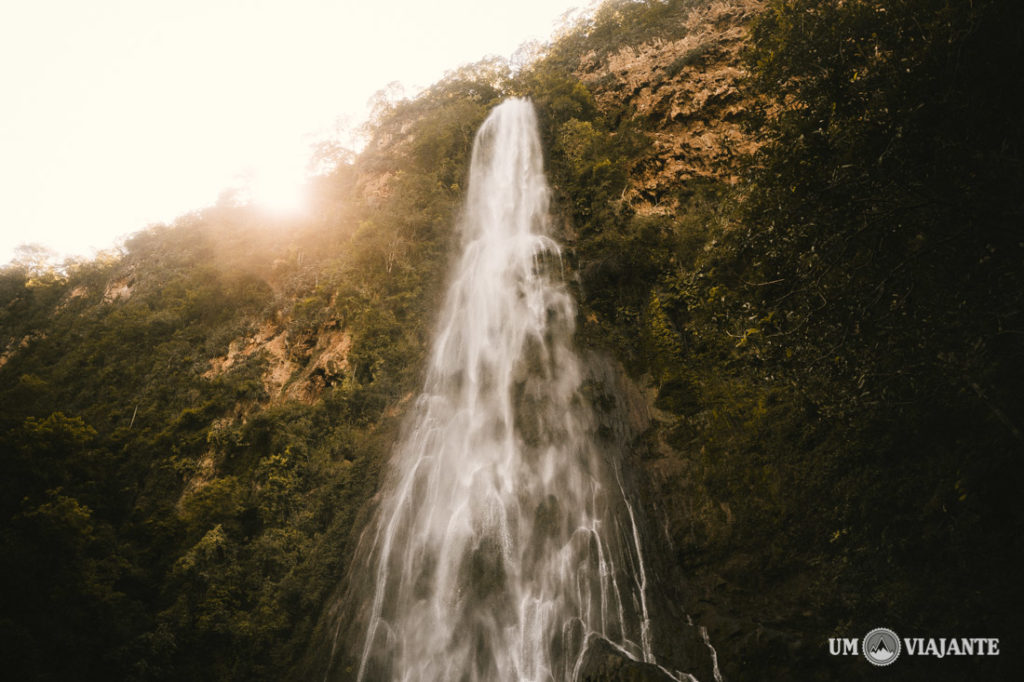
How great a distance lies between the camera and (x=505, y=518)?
316 inches

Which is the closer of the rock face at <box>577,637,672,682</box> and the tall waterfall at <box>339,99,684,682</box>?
the rock face at <box>577,637,672,682</box>

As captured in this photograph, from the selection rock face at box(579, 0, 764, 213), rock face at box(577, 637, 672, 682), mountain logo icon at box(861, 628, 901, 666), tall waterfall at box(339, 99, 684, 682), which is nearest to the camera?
mountain logo icon at box(861, 628, 901, 666)

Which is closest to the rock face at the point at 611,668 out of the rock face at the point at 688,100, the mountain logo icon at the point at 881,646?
the mountain logo icon at the point at 881,646

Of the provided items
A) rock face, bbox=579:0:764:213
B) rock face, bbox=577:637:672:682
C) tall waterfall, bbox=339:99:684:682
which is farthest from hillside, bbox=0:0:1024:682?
rock face, bbox=577:637:672:682

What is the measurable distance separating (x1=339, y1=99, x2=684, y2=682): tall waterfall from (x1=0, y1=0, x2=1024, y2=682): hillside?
827mm

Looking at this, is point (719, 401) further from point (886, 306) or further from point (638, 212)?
point (638, 212)

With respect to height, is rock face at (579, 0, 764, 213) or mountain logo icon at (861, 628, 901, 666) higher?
rock face at (579, 0, 764, 213)

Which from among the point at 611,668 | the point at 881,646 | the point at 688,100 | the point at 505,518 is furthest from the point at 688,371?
the point at 688,100

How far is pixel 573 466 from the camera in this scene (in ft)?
27.7

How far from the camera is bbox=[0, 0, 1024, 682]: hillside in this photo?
14.1ft

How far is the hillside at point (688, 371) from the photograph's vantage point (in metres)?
4.29

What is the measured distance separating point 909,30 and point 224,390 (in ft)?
55.7

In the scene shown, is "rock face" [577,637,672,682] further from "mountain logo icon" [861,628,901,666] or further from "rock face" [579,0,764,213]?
"rock face" [579,0,764,213]

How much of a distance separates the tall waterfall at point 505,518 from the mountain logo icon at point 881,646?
2.54 m
